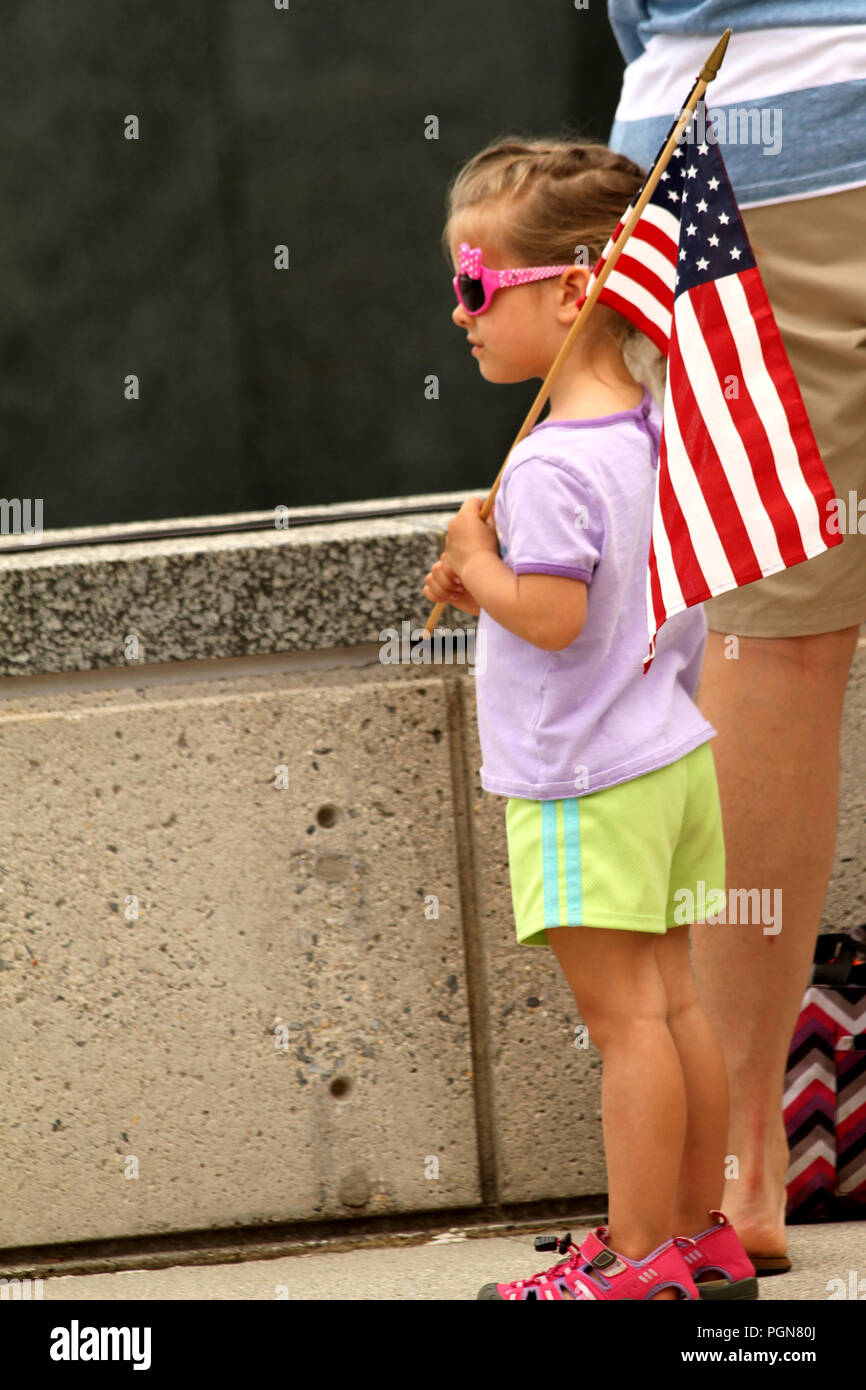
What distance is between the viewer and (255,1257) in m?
3.24

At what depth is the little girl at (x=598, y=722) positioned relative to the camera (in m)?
2.38

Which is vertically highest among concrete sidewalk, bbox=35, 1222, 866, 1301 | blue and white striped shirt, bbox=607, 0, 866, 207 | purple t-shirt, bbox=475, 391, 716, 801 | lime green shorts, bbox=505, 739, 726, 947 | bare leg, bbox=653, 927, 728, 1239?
blue and white striped shirt, bbox=607, 0, 866, 207

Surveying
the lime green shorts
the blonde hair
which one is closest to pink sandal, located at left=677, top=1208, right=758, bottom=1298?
the lime green shorts

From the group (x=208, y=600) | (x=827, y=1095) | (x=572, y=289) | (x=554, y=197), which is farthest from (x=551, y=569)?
(x=827, y=1095)

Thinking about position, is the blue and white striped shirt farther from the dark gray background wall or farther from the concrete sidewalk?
the dark gray background wall

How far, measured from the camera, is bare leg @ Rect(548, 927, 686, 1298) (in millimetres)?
2375

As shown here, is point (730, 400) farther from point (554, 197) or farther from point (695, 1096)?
point (695, 1096)

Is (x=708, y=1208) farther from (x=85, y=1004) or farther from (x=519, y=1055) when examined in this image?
(x=85, y=1004)

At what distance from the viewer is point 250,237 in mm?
6586

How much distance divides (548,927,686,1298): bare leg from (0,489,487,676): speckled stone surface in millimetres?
935

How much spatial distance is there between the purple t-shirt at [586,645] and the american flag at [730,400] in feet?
0.26

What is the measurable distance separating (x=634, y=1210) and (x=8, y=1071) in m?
1.32

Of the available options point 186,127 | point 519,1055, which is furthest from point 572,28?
point 519,1055

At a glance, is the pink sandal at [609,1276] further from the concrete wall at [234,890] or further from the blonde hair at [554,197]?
the blonde hair at [554,197]
